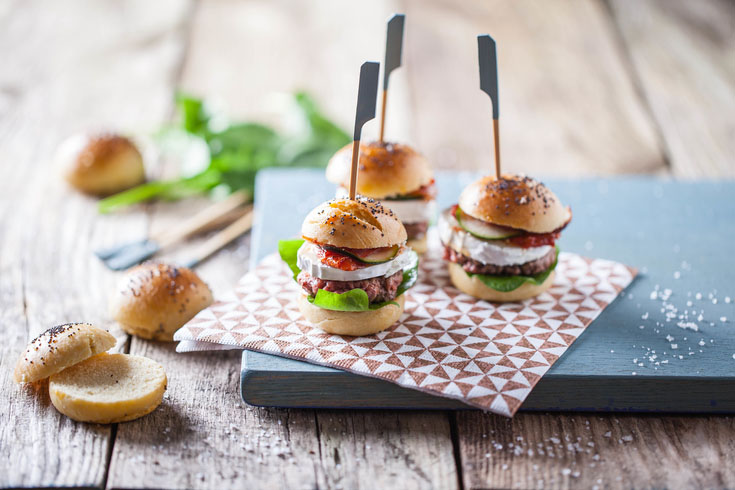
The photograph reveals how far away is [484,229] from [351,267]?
76 cm

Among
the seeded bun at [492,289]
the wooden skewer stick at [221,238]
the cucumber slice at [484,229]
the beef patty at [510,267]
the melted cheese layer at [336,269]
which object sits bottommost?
the wooden skewer stick at [221,238]

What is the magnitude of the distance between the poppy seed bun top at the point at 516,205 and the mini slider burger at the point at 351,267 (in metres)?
0.46

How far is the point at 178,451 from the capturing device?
3.04 metres

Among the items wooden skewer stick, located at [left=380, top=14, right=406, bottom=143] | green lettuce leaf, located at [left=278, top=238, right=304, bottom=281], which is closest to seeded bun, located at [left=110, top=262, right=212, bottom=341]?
green lettuce leaf, located at [left=278, top=238, right=304, bottom=281]

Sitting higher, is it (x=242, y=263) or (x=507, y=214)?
(x=507, y=214)

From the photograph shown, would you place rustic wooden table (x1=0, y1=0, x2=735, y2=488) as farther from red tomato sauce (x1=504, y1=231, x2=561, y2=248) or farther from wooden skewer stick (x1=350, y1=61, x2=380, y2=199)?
wooden skewer stick (x1=350, y1=61, x2=380, y2=199)

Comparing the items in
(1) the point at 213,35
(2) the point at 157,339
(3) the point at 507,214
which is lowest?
(1) the point at 213,35

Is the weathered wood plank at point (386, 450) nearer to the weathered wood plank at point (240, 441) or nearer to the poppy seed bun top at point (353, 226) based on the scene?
the weathered wood plank at point (240, 441)

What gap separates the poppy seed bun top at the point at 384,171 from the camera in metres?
4.08

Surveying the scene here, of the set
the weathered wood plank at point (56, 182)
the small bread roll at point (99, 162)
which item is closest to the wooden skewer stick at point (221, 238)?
the weathered wood plank at point (56, 182)

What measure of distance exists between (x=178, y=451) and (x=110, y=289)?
155cm

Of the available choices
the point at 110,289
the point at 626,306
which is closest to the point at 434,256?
the point at 626,306

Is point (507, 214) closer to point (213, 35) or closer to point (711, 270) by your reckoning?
point (711, 270)

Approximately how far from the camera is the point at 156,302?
3.76m
